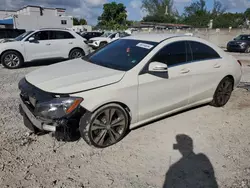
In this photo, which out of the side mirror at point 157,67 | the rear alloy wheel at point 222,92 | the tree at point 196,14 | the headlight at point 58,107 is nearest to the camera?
the headlight at point 58,107

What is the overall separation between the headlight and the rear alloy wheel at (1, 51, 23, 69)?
22.5ft

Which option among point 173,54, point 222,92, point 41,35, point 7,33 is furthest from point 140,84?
point 7,33

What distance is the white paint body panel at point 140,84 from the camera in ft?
9.52

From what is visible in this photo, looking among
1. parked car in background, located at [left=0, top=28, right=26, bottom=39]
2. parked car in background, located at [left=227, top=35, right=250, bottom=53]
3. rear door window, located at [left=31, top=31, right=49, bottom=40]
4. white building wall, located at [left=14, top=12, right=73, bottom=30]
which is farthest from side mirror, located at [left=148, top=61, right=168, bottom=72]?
white building wall, located at [left=14, top=12, right=73, bottom=30]

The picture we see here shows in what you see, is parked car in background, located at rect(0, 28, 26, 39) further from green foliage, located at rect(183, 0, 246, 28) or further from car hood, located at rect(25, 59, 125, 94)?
green foliage, located at rect(183, 0, 246, 28)

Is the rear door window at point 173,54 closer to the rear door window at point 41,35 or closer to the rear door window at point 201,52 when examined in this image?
the rear door window at point 201,52

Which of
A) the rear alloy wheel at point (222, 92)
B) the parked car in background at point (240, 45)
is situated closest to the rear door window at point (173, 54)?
the rear alloy wheel at point (222, 92)

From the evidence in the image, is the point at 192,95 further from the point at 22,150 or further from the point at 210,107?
the point at 22,150

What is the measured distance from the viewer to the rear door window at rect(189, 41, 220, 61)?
13.3 ft

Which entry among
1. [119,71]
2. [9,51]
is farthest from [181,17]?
[119,71]

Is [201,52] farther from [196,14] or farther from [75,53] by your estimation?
[196,14]

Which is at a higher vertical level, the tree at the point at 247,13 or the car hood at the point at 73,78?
the tree at the point at 247,13

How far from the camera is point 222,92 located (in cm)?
468

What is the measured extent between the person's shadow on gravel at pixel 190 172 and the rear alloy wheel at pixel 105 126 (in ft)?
2.96
